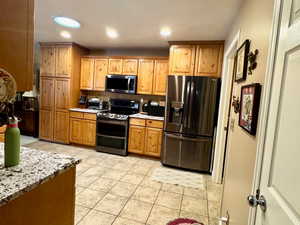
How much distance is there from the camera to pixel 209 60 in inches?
131

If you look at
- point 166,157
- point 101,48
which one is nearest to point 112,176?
point 166,157

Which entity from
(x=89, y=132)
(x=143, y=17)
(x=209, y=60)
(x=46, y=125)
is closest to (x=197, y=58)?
(x=209, y=60)

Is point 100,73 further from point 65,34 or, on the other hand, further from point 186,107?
point 186,107

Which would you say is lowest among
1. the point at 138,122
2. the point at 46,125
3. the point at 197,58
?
the point at 46,125

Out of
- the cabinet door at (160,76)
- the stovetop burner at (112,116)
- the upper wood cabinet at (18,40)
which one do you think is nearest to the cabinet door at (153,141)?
the stovetop burner at (112,116)

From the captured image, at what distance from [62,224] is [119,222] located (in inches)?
36.5

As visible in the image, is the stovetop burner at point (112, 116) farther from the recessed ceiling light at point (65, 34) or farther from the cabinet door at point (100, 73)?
the recessed ceiling light at point (65, 34)

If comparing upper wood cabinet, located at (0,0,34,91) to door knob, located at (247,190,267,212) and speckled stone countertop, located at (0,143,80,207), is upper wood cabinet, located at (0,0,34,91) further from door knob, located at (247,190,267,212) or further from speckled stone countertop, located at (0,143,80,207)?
door knob, located at (247,190,267,212)

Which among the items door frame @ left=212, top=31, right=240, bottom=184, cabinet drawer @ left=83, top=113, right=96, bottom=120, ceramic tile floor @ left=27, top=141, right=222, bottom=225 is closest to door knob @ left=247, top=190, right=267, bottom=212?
ceramic tile floor @ left=27, top=141, right=222, bottom=225

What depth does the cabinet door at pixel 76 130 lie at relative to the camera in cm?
422

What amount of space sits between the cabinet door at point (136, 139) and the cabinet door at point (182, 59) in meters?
1.33

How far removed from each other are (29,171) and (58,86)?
3.65m

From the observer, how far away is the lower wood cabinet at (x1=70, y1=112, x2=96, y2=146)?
4133 mm

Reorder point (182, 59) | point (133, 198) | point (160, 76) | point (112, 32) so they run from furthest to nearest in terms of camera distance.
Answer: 1. point (160, 76)
2. point (182, 59)
3. point (112, 32)
4. point (133, 198)
